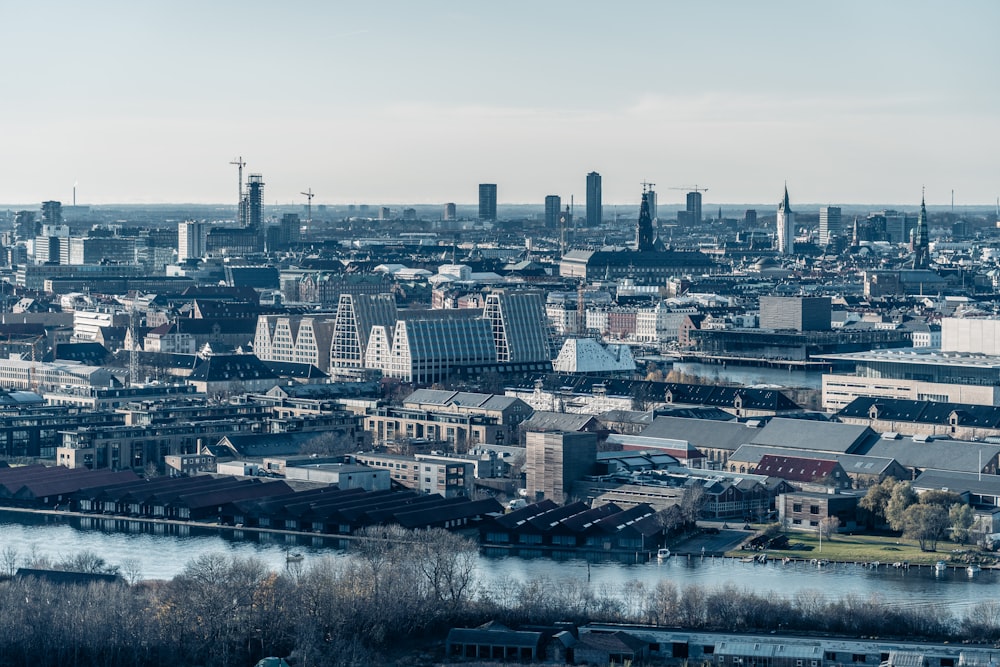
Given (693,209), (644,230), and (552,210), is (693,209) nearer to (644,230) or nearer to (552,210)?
(552,210)

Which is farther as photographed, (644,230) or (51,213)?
(51,213)

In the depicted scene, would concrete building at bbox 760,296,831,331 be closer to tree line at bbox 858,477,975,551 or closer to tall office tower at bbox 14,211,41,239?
tree line at bbox 858,477,975,551

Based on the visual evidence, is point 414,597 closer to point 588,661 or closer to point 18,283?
point 588,661

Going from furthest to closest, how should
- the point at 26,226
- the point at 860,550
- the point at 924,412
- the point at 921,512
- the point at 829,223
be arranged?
the point at 829,223, the point at 26,226, the point at 924,412, the point at 921,512, the point at 860,550

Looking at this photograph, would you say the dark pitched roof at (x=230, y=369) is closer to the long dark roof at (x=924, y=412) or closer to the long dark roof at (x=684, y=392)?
the long dark roof at (x=684, y=392)

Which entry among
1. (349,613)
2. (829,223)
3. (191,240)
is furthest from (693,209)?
(349,613)

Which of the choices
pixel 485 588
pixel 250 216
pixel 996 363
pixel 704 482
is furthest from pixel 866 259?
pixel 485 588

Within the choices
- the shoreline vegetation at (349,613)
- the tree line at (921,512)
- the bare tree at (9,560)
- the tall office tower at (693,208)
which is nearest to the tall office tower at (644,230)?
the tall office tower at (693,208)
